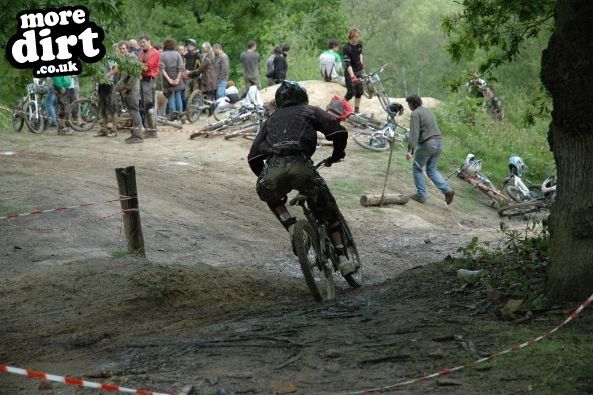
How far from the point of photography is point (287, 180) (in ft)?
28.9

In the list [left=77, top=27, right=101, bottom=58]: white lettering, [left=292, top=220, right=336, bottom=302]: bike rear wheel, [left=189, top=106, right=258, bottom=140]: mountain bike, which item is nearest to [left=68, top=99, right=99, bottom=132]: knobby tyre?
[left=189, top=106, right=258, bottom=140]: mountain bike

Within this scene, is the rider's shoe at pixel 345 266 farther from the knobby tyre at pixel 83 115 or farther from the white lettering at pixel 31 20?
the knobby tyre at pixel 83 115

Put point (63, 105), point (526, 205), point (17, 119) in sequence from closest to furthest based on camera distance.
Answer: point (526, 205) → point (63, 105) → point (17, 119)

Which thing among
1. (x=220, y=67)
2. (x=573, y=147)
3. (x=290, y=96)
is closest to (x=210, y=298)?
(x=290, y=96)

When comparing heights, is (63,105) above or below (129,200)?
above

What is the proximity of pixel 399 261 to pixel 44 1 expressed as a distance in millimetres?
5667

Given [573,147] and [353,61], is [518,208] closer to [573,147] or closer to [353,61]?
[353,61]

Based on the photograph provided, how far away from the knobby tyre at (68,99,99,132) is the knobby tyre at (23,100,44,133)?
2.36 feet

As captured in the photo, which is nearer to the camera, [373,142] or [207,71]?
[373,142]

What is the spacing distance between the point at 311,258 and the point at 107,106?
14292 millimetres

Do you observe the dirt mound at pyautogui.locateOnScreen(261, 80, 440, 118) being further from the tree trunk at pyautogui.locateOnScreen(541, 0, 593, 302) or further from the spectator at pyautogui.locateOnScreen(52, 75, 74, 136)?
the tree trunk at pyautogui.locateOnScreen(541, 0, 593, 302)

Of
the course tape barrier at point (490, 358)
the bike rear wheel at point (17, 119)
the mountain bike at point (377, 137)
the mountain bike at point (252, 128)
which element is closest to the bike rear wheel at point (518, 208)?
the mountain bike at point (377, 137)

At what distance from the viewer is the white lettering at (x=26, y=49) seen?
10.3 metres

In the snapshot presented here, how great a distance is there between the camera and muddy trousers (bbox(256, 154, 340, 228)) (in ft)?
28.9
